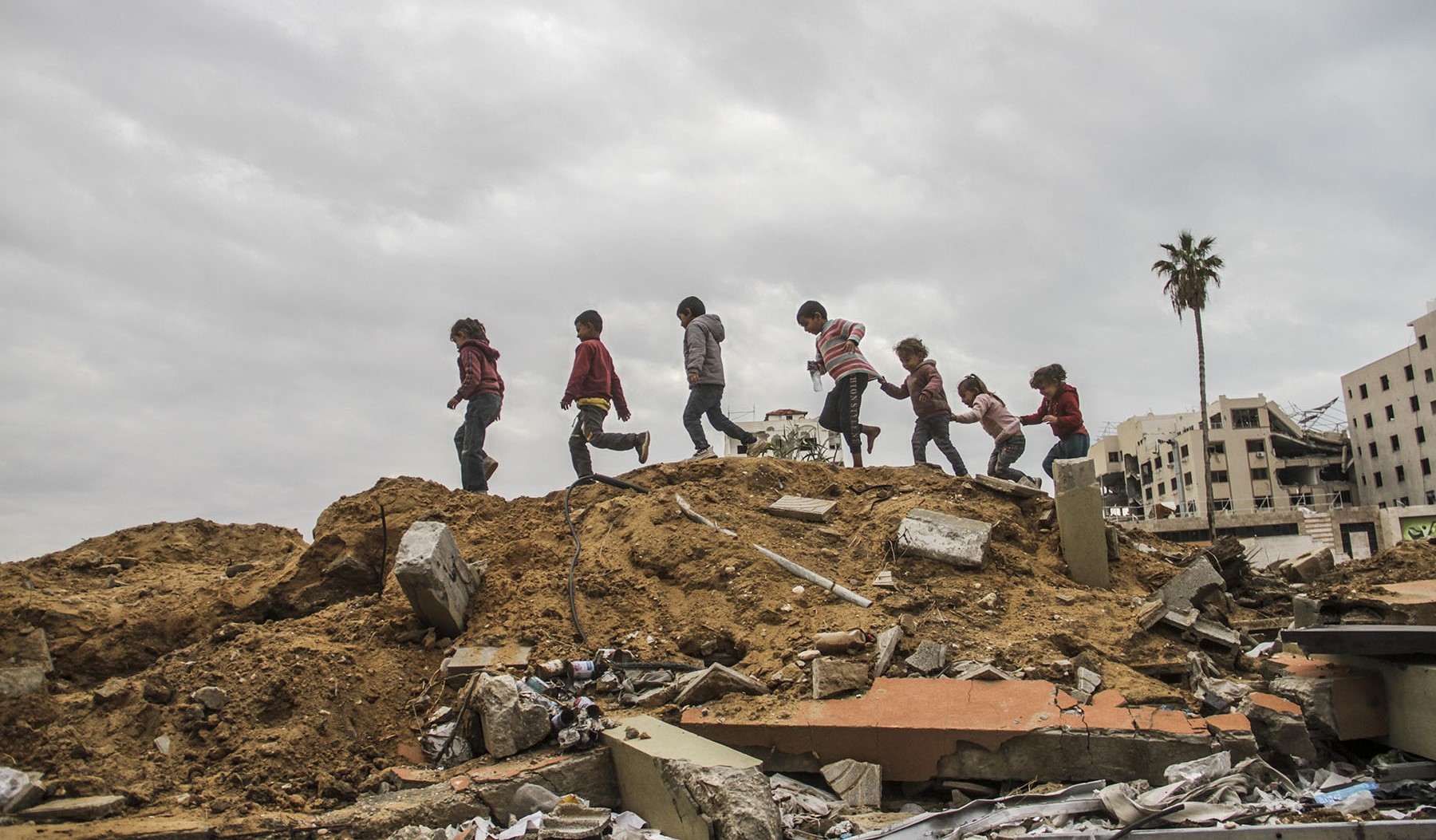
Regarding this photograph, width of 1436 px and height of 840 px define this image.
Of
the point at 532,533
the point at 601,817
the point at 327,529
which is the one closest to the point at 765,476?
the point at 532,533

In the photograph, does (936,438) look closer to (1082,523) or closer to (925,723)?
(1082,523)

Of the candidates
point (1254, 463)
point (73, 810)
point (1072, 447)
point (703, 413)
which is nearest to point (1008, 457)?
point (1072, 447)

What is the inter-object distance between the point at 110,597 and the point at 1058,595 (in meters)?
6.82

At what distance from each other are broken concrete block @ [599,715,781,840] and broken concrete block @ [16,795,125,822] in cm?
225

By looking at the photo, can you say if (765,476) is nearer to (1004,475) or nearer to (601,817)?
(1004,475)

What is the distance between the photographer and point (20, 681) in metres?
4.80

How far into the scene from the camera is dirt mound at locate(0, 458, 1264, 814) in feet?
14.8

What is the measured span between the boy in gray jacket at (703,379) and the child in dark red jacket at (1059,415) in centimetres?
297

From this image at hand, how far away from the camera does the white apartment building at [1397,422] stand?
41438mm

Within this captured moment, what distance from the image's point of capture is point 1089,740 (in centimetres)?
419

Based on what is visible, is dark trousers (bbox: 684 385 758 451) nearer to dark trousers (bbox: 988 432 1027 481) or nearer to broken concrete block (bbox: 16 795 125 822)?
dark trousers (bbox: 988 432 1027 481)

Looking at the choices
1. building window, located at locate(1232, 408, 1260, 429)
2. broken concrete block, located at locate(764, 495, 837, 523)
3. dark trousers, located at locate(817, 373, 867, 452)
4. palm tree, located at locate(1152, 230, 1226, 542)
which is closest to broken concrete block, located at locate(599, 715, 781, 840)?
broken concrete block, located at locate(764, 495, 837, 523)

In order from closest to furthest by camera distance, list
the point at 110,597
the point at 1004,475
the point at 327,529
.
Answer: the point at 110,597 → the point at 327,529 → the point at 1004,475

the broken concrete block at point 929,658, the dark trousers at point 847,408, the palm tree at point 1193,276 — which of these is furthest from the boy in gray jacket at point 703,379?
the palm tree at point 1193,276
